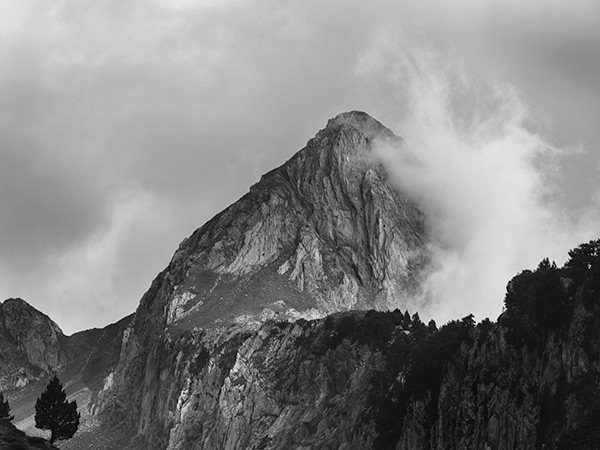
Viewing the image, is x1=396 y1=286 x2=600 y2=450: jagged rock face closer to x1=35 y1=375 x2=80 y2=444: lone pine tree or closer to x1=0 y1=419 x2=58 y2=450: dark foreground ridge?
x1=35 y1=375 x2=80 y2=444: lone pine tree

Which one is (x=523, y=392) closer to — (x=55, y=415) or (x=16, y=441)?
(x=55, y=415)

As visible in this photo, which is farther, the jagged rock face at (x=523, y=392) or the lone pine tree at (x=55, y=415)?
the lone pine tree at (x=55, y=415)

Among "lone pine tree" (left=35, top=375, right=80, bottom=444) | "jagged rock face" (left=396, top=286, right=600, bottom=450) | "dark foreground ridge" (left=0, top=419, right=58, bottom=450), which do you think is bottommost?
"dark foreground ridge" (left=0, top=419, right=58, bottom=450)

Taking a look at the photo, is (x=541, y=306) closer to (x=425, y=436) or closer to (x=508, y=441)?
(x=508, y=441)

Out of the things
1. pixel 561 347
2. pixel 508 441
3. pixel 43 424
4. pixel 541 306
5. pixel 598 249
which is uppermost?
pixel 598 249

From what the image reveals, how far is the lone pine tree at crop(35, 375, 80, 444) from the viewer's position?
127m

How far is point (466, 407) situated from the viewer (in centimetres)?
13362

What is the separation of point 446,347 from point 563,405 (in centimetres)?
4828

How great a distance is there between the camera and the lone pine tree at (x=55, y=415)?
127000 millimetres

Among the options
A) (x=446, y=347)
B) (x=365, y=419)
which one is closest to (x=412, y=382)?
(x=446, y=347)

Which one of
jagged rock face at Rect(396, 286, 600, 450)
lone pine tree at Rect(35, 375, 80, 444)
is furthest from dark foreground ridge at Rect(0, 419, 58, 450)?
jagged rock face at Rect(396, 286, 600, 450)

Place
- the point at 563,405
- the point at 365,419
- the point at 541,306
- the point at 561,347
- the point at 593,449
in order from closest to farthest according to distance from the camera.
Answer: the point at 593,449
the point at 563,405
the point at 561,347
the point at 541,306
the point at 365,419

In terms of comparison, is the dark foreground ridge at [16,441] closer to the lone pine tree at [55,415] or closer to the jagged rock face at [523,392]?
the lone pine tree at [55,415]

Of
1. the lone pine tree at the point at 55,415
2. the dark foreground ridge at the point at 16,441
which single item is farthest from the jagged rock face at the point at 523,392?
the dark foreground ridge at the point at 16,441
